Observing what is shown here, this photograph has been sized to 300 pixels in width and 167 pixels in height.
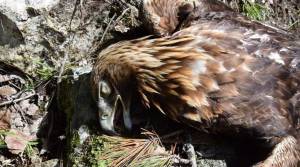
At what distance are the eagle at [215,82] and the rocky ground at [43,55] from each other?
2.19 ft

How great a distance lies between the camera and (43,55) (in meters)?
5.23

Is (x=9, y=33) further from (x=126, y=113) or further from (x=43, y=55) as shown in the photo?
(x=126, y=113)

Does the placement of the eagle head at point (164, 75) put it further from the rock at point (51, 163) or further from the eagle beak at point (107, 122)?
the rock at point (51, 163)

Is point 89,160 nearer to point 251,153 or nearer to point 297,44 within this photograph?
point 251,153

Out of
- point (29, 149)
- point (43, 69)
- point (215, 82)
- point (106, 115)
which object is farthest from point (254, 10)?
point (29, 149)

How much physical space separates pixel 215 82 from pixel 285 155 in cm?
67

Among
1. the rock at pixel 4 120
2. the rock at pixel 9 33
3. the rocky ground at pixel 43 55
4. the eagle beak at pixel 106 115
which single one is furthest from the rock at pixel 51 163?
the rock at pixel 9 33

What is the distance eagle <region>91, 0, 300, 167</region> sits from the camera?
13.9ft

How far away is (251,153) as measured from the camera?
4.45 metres

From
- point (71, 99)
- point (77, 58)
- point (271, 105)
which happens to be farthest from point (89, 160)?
point (271, 105)

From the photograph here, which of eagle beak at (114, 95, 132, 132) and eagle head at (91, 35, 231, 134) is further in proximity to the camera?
eagle beak at (114, 95, 132, 132)

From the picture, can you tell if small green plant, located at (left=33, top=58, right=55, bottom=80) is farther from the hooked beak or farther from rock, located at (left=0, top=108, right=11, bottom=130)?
the hooked beak

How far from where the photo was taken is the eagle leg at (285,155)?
4.20m

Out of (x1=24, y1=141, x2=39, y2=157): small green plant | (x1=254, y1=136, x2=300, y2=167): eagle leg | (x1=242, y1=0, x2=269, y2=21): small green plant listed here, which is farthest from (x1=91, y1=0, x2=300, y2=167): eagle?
(x1=242, y1=0, x2=269, y2=21): small green plant
